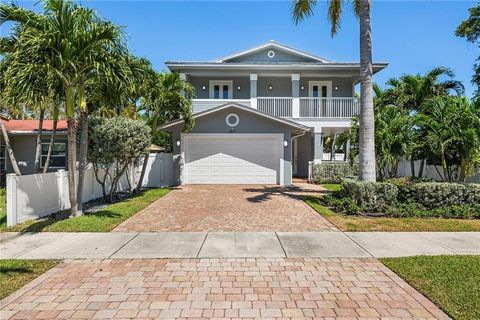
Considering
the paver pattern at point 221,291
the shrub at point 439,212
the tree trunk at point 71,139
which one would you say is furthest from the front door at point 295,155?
→ the paver pattern at point 221,291

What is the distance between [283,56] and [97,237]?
17993 millimetres

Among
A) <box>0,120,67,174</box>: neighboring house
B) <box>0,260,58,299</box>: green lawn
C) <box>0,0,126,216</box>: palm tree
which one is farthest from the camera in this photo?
<box>0,120,67,174</box>: neighboring house

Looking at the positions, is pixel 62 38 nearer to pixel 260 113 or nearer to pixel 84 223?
pixel 84 223

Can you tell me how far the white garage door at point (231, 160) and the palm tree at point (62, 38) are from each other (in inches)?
366

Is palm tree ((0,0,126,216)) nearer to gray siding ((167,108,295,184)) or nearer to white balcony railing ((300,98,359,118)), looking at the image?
gray siding ((167,108,295,184))

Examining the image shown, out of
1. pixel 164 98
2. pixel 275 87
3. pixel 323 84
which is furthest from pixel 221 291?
pixel 323 84

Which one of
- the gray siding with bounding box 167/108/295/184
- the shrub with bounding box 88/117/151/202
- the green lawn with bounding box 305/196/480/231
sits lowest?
the green lawn with bounding box 305/196/480/231

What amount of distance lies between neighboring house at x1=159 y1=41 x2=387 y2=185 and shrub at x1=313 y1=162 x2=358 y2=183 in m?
0.75

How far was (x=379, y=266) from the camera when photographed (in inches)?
199

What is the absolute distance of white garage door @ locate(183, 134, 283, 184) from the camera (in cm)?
1686

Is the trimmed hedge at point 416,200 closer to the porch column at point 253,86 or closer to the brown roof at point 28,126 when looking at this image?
the porch column at point 253,86

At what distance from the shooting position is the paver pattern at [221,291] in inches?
141

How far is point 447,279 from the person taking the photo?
4.41 m

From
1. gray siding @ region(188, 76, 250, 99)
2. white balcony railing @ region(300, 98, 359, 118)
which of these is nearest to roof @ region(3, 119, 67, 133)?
gray siding @ region(188, 76, 250, 99)
